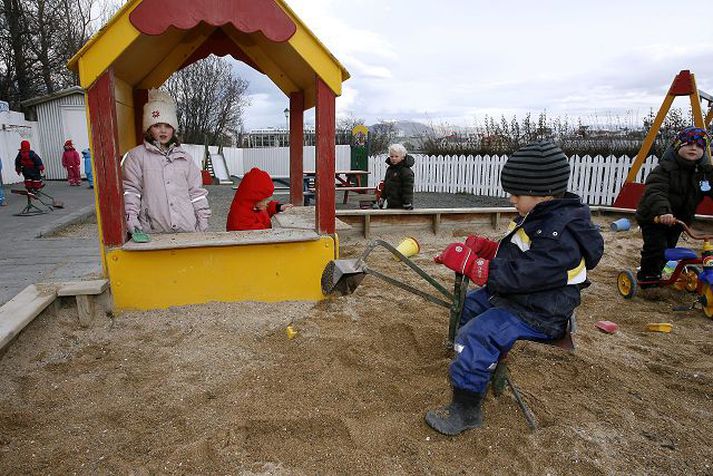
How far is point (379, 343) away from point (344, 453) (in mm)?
1080

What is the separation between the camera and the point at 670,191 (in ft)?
14.4

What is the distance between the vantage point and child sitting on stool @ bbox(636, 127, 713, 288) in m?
4.24

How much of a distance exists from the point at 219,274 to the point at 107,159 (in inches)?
42.1

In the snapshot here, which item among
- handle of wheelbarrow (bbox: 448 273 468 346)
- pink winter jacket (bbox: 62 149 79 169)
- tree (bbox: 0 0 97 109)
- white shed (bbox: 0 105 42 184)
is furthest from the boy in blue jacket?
tree (bbox: 0 0 97 109)

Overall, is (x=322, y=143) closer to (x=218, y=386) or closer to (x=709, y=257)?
(x=218, y=386)

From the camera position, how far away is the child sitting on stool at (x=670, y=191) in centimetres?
424

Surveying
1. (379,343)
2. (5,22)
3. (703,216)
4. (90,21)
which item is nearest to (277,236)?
(379,343)

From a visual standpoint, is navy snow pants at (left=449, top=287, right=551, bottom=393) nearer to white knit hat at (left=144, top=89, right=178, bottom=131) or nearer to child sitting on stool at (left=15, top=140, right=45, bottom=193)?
white knit hat at (left=144, top=89, right=178, bottom=131)

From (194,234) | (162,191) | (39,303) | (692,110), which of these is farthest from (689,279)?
(39,303)

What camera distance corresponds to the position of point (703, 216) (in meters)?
6.93

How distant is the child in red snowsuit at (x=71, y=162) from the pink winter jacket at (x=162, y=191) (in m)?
14.1

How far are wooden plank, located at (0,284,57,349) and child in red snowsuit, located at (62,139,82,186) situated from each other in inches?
565

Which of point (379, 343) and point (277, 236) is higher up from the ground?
point (277, 236)

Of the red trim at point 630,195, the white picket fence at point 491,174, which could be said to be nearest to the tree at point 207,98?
the white picket fence at point 491,174
